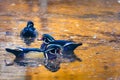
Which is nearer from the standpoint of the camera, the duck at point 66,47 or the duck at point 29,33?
the duck at point 66,47

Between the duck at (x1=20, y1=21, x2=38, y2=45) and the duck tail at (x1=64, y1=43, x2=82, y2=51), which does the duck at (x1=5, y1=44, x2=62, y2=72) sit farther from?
the duck at (x1=20, y1=21, x2=38, y2=45)

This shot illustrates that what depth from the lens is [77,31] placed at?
1.31m

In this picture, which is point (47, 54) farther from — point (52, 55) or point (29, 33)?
point (29, 33)

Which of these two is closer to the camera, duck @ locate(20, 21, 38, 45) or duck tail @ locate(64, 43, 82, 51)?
duck tail @ locate(64, 43, 82, 51)

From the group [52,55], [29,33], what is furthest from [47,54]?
[29,33]

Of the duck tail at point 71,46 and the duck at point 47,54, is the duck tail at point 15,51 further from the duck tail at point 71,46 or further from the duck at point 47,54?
the duck tail at point 71,46

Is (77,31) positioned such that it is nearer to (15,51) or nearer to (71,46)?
(71,46)

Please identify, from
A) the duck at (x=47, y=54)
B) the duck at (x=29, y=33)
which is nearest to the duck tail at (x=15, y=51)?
the duck at (x=47, y=54)

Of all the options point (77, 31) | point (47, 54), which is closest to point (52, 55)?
point (47, 54)

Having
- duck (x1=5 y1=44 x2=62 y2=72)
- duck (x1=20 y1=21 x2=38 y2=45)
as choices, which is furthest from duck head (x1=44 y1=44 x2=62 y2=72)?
duck (x1=20 y1=21 x2=38 y2=45)

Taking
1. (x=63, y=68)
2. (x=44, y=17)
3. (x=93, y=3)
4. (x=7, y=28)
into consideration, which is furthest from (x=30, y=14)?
(x=63, y=68)

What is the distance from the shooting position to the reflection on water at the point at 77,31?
3.35 ft

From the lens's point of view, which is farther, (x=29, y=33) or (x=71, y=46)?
(x=29, y=33)

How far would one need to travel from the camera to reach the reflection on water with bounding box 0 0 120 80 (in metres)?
1.02
